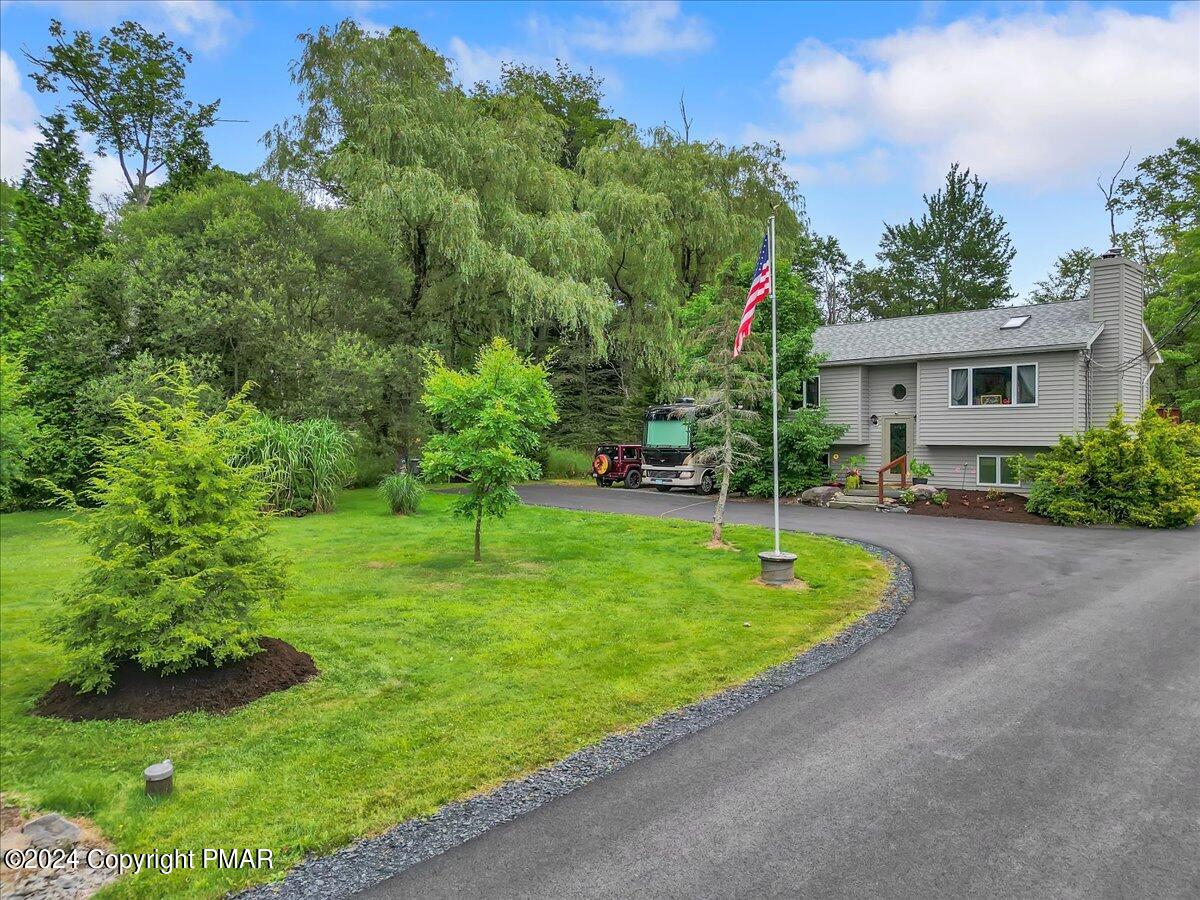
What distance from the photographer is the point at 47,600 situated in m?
8.00

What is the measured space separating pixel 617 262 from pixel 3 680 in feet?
76.4

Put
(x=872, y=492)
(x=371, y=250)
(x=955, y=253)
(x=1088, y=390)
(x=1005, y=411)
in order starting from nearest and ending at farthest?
(x=1088, y=390) → (x=371, y=250) → (x=1005, y=411) → (x=872, y=492) → (x=955, y=253)

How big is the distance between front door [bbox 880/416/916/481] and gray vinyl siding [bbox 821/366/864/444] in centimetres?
83

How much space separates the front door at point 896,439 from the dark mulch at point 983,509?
307 centimetres

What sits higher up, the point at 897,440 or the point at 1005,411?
the point at 1005,411

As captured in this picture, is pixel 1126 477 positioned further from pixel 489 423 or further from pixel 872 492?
pixel 489 423

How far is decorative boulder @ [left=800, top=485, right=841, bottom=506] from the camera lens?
18.5 m

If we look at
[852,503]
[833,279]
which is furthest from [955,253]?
[852,503]

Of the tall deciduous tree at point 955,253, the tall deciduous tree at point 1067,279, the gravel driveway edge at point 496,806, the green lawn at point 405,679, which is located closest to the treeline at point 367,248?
the green lawn at point 405,679

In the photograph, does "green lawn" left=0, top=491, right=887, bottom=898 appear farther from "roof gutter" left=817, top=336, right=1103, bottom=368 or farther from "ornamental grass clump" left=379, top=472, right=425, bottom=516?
"roof gutter" left=817, top=336, right=1103, bottom=368

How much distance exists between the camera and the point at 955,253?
133 feet

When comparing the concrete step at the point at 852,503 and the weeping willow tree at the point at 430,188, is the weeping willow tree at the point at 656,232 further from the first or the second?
the concrete step at the point at 852,503

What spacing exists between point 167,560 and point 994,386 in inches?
799

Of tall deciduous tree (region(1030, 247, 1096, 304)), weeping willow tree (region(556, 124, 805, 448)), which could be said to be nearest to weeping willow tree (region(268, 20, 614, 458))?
weeping willow tree (region(556, 124, 805, 448))
